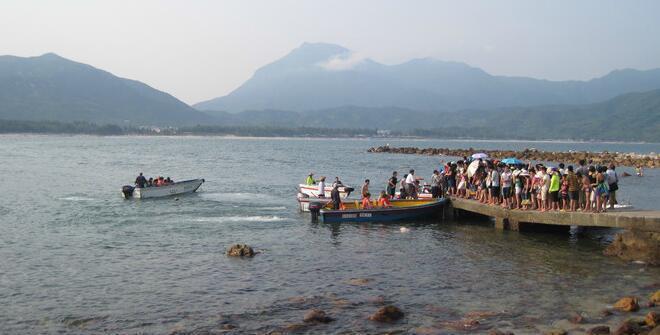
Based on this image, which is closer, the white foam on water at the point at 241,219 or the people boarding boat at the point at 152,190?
the white foam on water at the point at 241,219

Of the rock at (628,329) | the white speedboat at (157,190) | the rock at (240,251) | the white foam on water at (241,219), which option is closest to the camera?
the rock at (628,329)

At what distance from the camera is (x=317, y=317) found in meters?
15.7

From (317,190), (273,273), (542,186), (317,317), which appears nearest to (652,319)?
(317,317)

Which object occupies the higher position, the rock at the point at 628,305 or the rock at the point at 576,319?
the rock at the point at 628,305

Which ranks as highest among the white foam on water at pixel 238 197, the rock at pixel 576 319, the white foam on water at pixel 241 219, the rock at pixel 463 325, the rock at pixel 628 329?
the rock at pixel 628 329

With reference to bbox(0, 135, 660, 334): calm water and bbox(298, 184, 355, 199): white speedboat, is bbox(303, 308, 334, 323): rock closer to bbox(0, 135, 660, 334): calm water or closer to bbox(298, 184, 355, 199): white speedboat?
bbox(0, 135, 660, 334): calm water

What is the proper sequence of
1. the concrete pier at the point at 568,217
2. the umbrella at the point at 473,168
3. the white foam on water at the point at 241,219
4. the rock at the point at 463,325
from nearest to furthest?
1. the rock at the point at 463,325
2. the concrete pier at the point at 568,217
3. the umbrella at the point at 473,168
4. the white foam on water at the point at 241,219

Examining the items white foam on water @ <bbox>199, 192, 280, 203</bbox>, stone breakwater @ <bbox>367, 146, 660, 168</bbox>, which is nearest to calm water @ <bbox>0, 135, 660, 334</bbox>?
white foam on water @ <bbox>199, 192, 280, 203</bbox>

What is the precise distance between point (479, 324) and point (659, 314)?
425 cm

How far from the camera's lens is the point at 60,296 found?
59.3 feet

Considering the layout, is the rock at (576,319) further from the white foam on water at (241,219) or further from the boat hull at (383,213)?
the white foam on water at (241,219)

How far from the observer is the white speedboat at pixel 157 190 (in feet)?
137

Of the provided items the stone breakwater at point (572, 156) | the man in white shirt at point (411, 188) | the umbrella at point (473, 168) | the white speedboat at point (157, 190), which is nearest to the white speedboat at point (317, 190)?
the man in white shirt at point (411, 188)

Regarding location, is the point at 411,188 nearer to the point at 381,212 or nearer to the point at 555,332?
the point at 381,212
